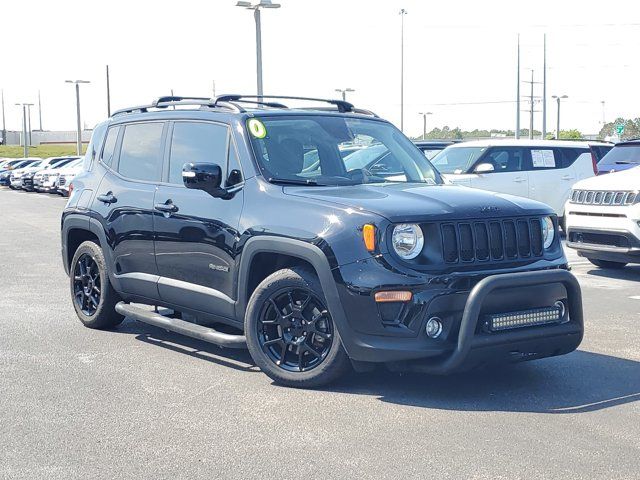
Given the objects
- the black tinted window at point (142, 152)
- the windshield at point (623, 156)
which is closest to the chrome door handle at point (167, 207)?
the black tinted window at point (142, 152)

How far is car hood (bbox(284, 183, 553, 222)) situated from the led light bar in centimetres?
64

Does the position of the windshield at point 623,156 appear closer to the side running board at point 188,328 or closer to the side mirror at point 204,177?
the side running board at point 188,328

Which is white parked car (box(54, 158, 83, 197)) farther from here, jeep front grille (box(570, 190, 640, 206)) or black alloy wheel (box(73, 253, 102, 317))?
black alloy wheel (box(73, 253, 102, 317))

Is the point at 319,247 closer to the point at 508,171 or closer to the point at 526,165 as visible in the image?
the point at 508,171

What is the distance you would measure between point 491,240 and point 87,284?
3.98 m

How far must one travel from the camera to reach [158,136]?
7.49 m

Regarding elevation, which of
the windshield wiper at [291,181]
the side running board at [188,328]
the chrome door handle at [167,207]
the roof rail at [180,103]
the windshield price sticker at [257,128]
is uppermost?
the roof rail at [180,103]

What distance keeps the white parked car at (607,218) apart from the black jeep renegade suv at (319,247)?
4.36 m

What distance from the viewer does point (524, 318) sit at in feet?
19.2

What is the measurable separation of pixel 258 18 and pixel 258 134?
1926 cm

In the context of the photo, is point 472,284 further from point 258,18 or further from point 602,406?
point 258,18

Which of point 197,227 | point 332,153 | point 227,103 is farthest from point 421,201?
point 227,103

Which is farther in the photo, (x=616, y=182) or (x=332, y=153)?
(x=616, y=182)

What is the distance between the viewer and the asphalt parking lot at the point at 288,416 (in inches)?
182
